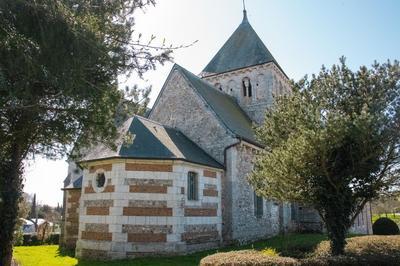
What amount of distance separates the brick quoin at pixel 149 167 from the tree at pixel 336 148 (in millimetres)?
4713

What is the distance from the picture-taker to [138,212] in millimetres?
13125

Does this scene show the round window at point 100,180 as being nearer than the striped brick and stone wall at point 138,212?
No

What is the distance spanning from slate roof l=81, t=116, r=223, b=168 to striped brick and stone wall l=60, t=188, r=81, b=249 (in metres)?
3.52

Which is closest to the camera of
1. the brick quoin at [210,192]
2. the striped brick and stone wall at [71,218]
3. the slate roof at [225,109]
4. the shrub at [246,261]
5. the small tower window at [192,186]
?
the shrub at [246,261]

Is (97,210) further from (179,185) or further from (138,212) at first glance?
(179,185)

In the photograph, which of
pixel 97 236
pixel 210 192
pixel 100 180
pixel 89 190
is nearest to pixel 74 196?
pixel 89 190

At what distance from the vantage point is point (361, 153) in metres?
9.02

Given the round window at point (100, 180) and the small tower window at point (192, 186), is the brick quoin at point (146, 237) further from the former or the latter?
the round window at point (100, 180)

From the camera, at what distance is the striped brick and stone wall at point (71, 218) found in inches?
674

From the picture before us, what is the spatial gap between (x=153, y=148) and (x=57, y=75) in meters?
8.25

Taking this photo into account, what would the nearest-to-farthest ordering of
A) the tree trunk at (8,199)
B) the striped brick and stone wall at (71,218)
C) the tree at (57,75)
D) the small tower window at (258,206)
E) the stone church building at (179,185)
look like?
the tree at (57,75), the tree trunk at (8,199), the stone church building at (179,185), the striped brick and stone wall at (71,218), the small tower window at (258,206)

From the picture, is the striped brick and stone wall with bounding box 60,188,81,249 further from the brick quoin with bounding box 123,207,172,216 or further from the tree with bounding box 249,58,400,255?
the tree with bounding box 249,58,400,255

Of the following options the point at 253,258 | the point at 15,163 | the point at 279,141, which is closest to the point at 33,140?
the point at 15,163

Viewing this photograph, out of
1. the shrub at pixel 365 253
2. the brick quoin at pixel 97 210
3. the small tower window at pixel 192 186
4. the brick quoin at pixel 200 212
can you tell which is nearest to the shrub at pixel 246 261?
the shrub at pixel 365 253
